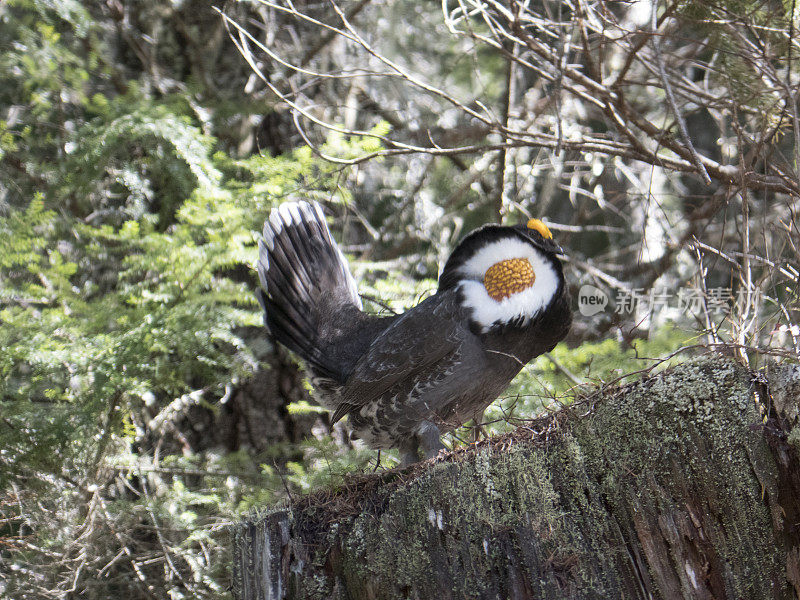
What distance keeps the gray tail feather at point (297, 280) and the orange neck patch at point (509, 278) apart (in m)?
1.07

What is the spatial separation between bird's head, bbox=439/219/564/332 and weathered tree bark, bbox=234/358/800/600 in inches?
38.0

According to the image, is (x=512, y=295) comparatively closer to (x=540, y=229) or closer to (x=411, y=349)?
(x=540, y=229)

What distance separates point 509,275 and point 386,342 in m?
0.67

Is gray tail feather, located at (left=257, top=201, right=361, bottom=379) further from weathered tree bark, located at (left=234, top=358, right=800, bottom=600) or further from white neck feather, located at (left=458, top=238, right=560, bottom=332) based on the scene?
weathered tree bark, located at (left=234, top=358, right=800, bottom=600)

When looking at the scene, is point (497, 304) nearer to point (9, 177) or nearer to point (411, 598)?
point (411, 598)

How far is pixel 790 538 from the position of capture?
6.34 ft

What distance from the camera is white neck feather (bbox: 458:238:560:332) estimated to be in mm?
3244

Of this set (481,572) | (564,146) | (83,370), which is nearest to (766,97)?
(564,146)

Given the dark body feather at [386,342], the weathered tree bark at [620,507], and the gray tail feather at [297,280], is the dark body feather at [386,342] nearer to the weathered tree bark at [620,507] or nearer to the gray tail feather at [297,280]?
the gray tail feather at [297,280]

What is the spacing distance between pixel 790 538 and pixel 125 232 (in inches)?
132

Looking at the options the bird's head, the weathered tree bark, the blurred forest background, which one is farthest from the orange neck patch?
the weathered tree bark

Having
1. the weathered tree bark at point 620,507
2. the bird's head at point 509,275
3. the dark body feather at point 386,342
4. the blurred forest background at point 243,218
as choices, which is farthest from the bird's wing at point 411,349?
the weathered tree bark at point 620,507

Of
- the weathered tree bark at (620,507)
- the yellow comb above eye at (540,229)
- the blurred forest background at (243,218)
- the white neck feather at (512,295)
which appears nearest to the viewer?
the weathered tree bark at (620,507)

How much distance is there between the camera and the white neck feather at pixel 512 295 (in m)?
3.24
